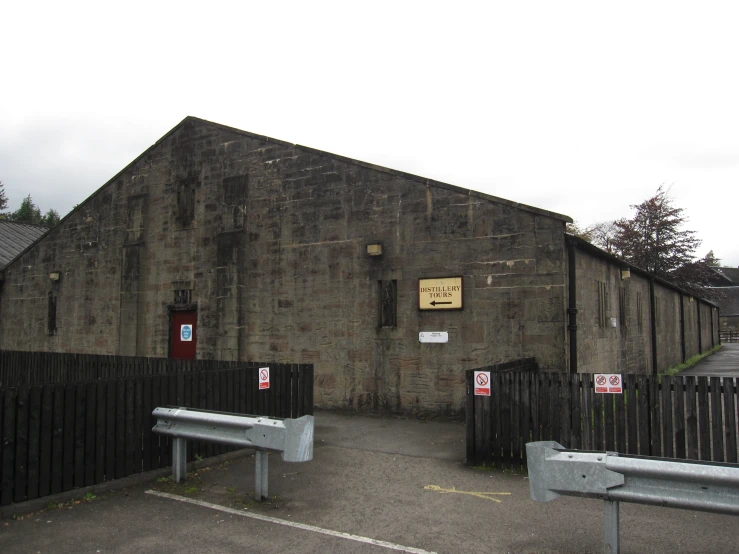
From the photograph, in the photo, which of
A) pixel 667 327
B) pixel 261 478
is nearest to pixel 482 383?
pixel 261 478

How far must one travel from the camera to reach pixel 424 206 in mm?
12422

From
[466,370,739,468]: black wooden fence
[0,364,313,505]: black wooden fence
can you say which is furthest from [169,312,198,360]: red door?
[466,370,739,468]: black wooden fence

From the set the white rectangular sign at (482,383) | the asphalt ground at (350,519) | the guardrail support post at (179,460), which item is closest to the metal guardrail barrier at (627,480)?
the asphalt ground at (350,519)

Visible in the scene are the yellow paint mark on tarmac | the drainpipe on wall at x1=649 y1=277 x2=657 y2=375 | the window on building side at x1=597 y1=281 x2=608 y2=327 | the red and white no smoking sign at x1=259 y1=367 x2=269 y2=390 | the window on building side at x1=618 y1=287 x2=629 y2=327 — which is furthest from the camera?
the drainpipe on wall at x1=649 y1=277 x2=657 y2=375

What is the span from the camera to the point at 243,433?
613 cm

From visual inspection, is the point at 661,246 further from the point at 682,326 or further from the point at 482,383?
the point at 482,383

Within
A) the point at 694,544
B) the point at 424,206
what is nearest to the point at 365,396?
the point at 424,206

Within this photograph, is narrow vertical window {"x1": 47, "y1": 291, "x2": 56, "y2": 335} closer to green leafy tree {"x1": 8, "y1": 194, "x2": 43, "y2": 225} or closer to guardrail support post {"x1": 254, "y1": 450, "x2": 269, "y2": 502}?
guardrail support post {"x1": 254, "y1": 450, "x2": 269, "y2": 502}

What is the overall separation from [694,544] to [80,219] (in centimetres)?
1908

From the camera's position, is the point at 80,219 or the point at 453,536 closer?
the point at 453,536

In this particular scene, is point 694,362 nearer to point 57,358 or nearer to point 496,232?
point 496,232

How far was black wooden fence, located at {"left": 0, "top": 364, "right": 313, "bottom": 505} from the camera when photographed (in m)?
5.76

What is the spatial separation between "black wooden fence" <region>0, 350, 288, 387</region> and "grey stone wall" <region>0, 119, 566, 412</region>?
281 cm

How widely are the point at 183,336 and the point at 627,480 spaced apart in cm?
1381
